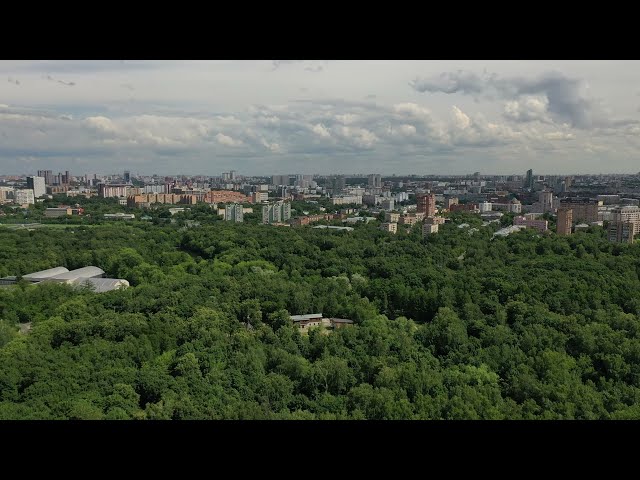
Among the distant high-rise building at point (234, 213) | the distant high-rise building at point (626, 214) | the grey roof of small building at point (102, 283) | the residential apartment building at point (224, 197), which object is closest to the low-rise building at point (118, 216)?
the distant high-rise building at point (234, 213)

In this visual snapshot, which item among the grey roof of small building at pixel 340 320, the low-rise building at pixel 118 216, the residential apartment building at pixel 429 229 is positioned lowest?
the grey roof of small building at pixel 340 320

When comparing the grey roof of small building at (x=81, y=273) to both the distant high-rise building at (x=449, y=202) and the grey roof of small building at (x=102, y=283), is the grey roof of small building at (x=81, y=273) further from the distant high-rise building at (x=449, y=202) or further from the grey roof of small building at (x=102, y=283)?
the distant high-rise building at (x=449, y=202)

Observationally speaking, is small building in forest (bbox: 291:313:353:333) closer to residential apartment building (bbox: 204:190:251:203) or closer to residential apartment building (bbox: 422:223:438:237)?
residential apartment building (bbox: 422:223:438:237)

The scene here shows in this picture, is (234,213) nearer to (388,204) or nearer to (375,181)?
(388,204)

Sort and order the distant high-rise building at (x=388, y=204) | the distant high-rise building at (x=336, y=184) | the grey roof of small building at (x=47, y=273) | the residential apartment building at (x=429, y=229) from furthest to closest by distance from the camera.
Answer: the distant high-rise building at (x=336, y=184) < the distant high-rise building at (x=388, y=204) < the residential apartment building at (x=429, y=229) < the grey roof of small building at (x=47, y=273)

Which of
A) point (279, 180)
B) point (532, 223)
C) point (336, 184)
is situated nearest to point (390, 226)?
point (532, 223)

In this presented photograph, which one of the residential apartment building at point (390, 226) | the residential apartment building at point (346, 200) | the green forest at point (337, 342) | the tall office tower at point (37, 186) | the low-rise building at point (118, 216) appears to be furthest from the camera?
the residential apartment building at point (346, 200)
